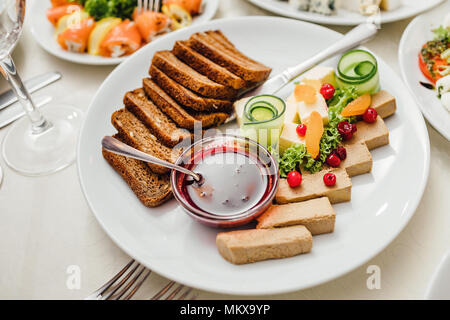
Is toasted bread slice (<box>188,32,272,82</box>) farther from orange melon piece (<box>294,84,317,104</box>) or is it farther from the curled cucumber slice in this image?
the curled cucumber slice

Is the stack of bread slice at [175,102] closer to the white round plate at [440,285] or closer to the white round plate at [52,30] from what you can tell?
the white round plate at [52,30]

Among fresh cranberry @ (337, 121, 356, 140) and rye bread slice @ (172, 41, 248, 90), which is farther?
rye bread slice @ (172, 41, 248, 90)

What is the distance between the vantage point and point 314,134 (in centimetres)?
239

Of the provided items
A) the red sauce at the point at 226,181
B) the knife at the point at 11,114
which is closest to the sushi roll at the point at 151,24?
the knife at the point at 11,114

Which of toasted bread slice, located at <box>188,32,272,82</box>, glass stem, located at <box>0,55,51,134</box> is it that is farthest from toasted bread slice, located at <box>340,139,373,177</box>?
glass stem, located at <box>0,55,51,134</box>

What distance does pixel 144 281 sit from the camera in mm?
2076

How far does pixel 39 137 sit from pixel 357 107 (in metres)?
2.17

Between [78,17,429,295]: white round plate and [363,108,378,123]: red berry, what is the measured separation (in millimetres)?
159

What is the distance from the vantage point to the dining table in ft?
6.69

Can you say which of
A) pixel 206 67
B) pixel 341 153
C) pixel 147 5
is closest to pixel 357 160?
pixel 341 153

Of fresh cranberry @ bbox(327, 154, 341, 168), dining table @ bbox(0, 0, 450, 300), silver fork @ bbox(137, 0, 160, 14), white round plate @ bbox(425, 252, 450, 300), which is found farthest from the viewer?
silver fork @ bbox(137, 0, 160, 14)

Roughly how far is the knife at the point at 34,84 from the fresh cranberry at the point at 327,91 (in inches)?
81.0

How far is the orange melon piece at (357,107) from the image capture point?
2520 mm
